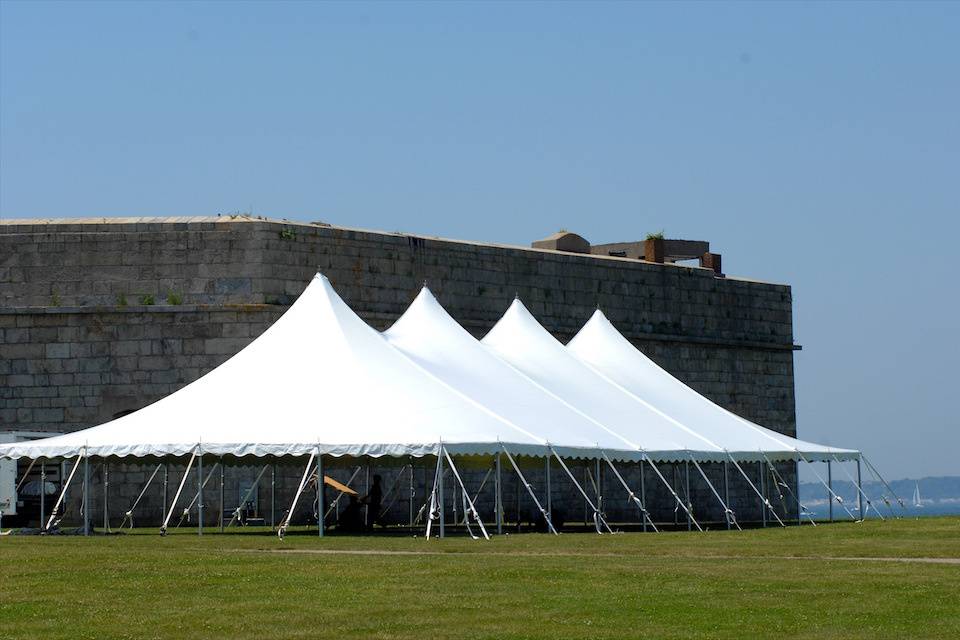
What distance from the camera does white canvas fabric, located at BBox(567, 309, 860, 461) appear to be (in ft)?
103

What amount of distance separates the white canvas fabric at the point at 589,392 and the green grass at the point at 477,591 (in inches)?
259

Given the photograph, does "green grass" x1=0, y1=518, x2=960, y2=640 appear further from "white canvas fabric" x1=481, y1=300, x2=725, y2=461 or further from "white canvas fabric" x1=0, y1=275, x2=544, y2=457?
"white canvas fabric" x1=481, y1=300, x2=725, y2=461

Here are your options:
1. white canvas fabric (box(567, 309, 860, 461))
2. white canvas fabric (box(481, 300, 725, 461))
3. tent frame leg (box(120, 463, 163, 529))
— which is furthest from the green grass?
tent frame leg (box(120, 463, 163, 529))

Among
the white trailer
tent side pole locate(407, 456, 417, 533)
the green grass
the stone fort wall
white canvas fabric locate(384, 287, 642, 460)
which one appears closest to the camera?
the green grass

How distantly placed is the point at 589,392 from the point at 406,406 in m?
5.82

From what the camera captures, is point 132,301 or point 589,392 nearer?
point 589,392

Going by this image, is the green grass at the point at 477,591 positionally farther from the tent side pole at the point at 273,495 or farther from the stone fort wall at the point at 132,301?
the stone fort wall at the point at 132,301

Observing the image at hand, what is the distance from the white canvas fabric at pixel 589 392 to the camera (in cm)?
2938

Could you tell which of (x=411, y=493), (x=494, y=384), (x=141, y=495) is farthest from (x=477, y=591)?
(x=141, y=495)

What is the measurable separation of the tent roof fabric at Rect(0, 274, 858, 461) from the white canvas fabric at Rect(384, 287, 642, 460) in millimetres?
35

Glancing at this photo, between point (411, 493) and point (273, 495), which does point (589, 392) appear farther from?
point (273, 495)

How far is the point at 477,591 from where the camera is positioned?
15570mm

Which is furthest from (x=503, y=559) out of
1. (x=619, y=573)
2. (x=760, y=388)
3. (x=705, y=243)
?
(x=705, y=243)

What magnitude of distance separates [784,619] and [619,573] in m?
4.15
